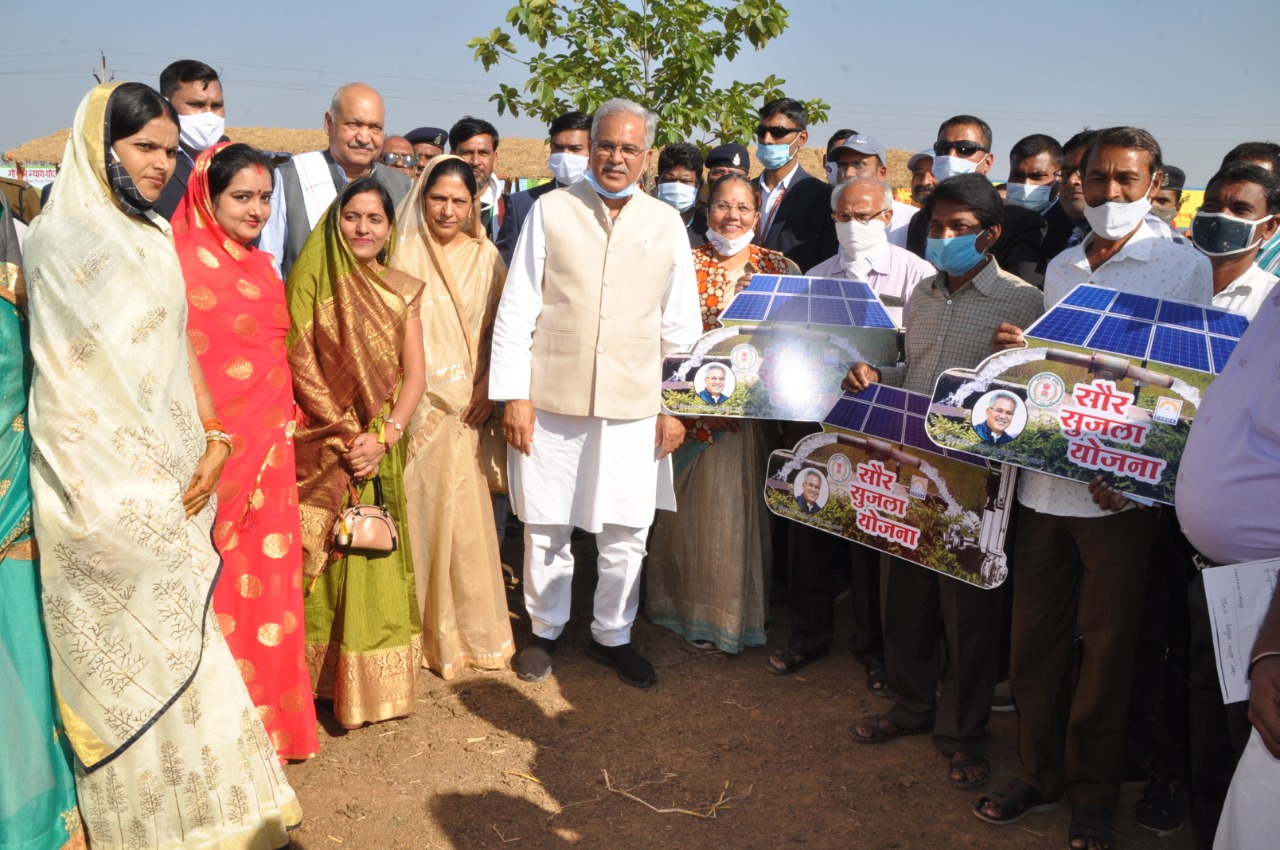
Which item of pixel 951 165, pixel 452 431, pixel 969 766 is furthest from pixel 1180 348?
pixel 951 165

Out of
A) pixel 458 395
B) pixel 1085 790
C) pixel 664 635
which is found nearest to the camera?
pixel 1085 790

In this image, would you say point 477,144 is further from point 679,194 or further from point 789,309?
point 789,309

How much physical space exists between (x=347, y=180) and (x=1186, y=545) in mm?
4029

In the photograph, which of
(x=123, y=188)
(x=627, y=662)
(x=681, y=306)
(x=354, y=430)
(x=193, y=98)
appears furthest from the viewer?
(x=193, y=98)

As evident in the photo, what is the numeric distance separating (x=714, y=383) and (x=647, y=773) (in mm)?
1586

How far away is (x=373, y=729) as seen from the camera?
396cm

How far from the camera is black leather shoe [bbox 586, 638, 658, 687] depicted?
4.43m

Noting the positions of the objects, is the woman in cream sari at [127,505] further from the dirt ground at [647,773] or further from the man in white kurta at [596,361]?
the man in white kurta at [596,361]

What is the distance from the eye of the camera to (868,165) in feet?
20.0

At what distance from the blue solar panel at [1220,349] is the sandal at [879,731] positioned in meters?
Answer: 1.91

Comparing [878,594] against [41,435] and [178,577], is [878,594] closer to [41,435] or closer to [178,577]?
[178,577]

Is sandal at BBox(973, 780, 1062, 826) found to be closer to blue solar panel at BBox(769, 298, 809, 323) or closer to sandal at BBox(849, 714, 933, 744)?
sandal at BBox(849, 714, 933, 744)

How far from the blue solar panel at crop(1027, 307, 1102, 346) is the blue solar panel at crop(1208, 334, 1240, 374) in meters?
0.32

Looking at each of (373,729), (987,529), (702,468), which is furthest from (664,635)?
(987,529)
